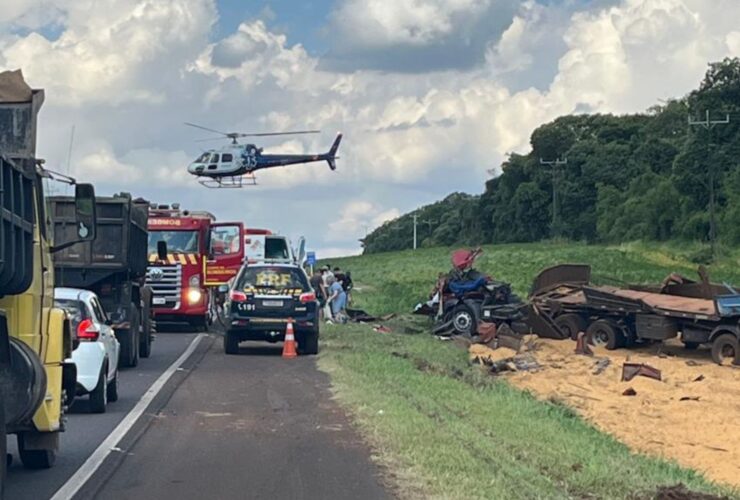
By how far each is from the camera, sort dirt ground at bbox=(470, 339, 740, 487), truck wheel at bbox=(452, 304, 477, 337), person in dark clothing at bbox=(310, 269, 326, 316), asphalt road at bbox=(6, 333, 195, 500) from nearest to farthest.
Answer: asphalt road at bbox=(6, 333, 195, 500)
dirt ground at bbox=(470, 339, 740, 487)
truck wheel at bbox=(452, 304, 477, 337)
person in dark clothing at bbox=(310, 269, 326, 316)

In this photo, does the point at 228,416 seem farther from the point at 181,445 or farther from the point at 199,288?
the point at 199,288

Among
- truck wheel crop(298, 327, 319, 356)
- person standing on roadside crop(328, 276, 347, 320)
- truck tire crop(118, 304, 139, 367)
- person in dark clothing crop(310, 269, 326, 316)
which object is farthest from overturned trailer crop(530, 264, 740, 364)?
truck tire crop(118, 304, 139, 367)

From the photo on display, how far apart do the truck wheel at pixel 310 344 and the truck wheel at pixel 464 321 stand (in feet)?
29.9

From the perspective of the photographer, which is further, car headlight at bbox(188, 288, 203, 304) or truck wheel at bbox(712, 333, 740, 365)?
car headlight at bbox(188, 288, 203, 304)

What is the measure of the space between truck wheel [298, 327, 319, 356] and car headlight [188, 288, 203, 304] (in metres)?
7.69

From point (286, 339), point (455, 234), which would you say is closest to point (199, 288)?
point (286, 339)

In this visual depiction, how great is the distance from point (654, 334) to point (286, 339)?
31.8 ft

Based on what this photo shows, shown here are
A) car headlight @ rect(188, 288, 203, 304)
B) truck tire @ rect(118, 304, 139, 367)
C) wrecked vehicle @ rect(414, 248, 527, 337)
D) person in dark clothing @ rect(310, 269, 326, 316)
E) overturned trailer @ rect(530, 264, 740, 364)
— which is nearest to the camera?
truck tire @ rect(118, 304, 139, 367)

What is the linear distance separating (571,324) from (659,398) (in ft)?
33.3

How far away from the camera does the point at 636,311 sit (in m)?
29.4

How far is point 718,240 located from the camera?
246 ft

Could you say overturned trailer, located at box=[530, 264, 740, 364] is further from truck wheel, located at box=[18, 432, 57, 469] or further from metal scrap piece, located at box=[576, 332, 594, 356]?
truck wheel, located at box=[18, 432, 57, 469]

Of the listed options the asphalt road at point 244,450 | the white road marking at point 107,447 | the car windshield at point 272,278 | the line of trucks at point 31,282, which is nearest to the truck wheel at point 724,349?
the car windshield at point 272,278

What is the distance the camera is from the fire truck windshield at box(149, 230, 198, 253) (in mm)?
31812
